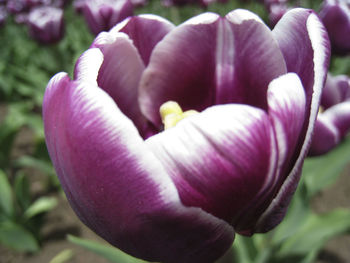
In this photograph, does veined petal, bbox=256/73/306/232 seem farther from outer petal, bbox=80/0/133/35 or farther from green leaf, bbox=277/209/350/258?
outer petal, bbox=80/0/133/35

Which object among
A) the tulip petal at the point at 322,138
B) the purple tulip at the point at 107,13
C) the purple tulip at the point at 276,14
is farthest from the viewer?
the purple tulip at the point at 276,14

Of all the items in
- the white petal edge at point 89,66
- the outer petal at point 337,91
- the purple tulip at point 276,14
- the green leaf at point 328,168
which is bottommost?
the green leaf at point 328,168

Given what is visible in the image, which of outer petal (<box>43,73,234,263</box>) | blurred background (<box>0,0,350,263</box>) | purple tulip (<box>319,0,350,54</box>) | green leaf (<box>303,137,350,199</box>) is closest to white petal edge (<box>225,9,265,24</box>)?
outer petal (<box>43,73,234,263</box>)

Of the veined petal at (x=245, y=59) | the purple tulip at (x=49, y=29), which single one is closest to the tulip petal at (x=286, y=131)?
the veined petal at (x=245, y=59)

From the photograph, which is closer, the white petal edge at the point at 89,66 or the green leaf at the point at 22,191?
the white petal edge at the point at 89,66

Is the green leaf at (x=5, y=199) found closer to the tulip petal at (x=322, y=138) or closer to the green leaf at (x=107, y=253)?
the green leaf at (x=107, y=253)

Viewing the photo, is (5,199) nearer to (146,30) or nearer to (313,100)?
(146,30)

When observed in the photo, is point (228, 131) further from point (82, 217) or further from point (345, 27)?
point (345, 27)
